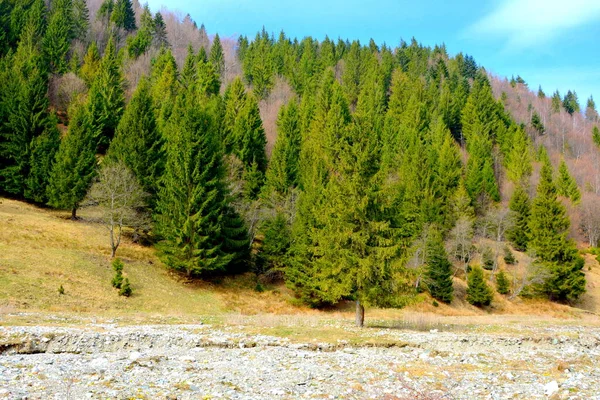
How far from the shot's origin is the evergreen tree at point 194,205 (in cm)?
3406

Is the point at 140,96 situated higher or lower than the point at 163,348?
higher

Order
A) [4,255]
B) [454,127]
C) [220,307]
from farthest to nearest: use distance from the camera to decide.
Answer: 1. [454,127]
2. [220,307]
3. [4,255]

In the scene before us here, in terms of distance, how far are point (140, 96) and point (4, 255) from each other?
22.3 metres

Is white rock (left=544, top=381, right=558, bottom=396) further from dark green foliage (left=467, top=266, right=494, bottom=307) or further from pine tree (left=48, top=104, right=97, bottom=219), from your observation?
pine tree (left=48, top=104, right=97, bottom=219)

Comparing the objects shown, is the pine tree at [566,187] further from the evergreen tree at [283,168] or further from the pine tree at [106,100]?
the pine tree at [106,100]

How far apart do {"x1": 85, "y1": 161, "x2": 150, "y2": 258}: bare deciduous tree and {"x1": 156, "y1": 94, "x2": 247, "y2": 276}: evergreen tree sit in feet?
8.45

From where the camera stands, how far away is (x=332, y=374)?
11180 millimetres

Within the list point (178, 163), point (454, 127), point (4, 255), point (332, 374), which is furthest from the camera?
point (454, 127)

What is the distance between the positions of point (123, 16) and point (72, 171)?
273 ft

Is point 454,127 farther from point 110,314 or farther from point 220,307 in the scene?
point 110,314

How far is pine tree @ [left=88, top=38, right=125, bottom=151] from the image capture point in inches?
2140

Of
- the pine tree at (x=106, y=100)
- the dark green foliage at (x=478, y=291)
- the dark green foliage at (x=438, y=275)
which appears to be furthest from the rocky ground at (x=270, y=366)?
the pine tree at (x=106, y=100)

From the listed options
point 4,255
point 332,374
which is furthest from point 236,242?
point 332,374

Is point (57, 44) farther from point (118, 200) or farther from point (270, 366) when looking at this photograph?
point (270, 366)
